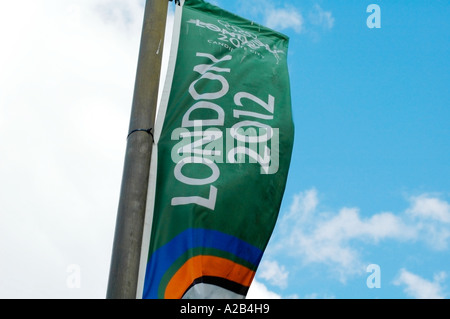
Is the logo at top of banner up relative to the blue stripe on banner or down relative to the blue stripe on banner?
up

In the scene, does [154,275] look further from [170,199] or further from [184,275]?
[170,199]

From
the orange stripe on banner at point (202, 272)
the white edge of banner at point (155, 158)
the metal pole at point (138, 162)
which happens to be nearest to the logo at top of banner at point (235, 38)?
the white edge of banner at point (155, 158)

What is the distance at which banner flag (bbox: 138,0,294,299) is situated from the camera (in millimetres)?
4406

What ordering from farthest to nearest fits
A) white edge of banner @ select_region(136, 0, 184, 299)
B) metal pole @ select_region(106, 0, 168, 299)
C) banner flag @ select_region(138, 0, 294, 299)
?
banner flag @ select_region(138, 0, 294, 299) → white edge of banner @ select_region(136, 0, 184, 299) → metal pole @ select_region(106, 0, 168, 299)

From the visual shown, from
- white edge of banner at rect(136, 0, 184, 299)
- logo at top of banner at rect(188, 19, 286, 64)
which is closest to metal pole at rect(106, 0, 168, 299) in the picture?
white edge of banner at rect(136, 0, 184, 299)

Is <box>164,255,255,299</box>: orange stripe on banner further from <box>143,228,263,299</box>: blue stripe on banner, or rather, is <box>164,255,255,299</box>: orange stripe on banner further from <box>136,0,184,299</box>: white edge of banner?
<box>136,0,184,299</box>: white edge of banner

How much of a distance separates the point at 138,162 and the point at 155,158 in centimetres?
16

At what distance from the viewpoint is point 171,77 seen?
5.24 meters

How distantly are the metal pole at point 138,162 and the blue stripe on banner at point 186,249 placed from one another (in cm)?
15

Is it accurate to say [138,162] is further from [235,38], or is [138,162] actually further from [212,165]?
[235,38]

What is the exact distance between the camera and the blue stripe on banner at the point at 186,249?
426 cm

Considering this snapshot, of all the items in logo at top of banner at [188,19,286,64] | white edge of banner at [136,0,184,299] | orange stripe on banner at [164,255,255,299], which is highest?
logo at top of banner at [188,19,286,64]

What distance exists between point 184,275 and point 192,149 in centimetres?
97
